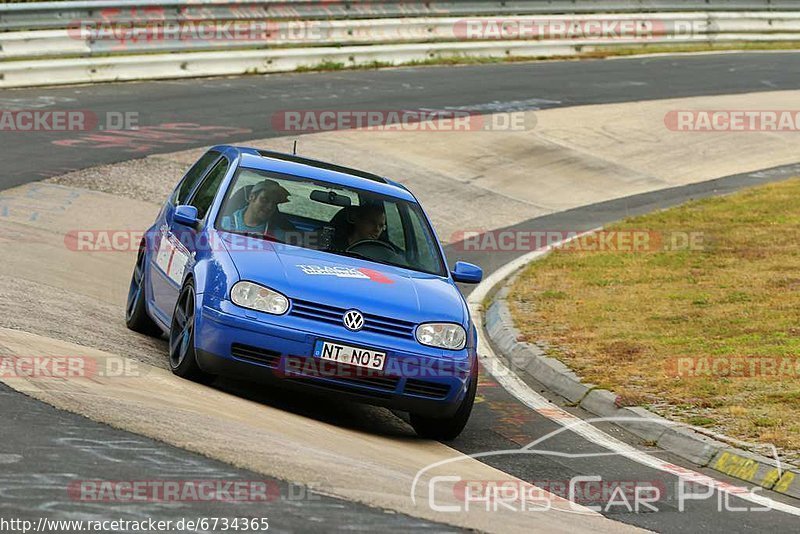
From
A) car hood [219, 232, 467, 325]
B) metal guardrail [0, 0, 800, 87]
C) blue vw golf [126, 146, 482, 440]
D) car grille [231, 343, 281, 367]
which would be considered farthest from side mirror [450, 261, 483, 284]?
metal guardrail [0, 0, 800, 87]

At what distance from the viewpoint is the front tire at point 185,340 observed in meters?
8.59

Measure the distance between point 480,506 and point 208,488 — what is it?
4.67 feet

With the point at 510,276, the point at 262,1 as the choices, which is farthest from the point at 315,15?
the point at 510,276

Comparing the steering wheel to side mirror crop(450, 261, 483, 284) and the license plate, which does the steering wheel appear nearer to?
side mirror crop(450, 261, 483, 284)

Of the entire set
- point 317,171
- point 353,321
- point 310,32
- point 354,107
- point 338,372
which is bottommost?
point 354,107

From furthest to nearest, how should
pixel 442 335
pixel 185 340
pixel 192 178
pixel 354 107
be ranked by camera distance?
pixel 354 107 < pixel 192 178 < pixel 185 340 < pixel 442 335

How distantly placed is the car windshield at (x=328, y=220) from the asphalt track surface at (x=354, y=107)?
3.62 ft

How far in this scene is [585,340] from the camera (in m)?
11.9

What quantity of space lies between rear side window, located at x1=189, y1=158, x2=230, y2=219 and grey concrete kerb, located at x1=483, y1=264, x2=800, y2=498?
3.09 metres

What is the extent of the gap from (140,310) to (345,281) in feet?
8.25

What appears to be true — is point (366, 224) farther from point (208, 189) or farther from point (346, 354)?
point (346, 354)

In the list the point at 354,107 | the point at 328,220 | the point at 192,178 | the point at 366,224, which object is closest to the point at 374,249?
the point at 366,224

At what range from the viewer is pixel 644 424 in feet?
30.9

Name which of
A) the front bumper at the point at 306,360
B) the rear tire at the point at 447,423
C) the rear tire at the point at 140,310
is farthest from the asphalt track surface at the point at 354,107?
the rear tire at the point at 140,310
